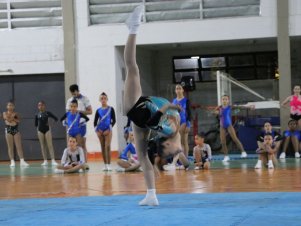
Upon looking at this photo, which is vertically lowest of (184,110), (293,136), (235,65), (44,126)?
(293,136)

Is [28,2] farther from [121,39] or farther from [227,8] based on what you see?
[227,8]

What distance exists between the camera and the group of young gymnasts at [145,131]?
6.85 meters

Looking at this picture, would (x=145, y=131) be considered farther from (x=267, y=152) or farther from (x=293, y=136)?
(x=293, y=136)

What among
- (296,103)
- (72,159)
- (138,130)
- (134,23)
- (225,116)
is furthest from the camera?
(296,103)

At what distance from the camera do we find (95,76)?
1917 cm

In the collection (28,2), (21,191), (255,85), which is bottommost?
(21,191)

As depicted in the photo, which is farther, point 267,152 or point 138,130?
point 267,152

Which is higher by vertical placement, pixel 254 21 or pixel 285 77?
pixel 254 21

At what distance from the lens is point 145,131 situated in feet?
23.6

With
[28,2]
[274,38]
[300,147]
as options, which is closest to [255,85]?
[274,38]

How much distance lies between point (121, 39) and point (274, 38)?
4.71 m

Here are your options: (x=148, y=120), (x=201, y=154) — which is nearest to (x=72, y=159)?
(x=201, y=154)

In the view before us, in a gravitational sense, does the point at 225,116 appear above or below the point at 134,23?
below

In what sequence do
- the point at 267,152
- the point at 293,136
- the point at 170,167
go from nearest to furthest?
1. the point at 267,152
2. the point at 170,167
3. the point at 293,136
